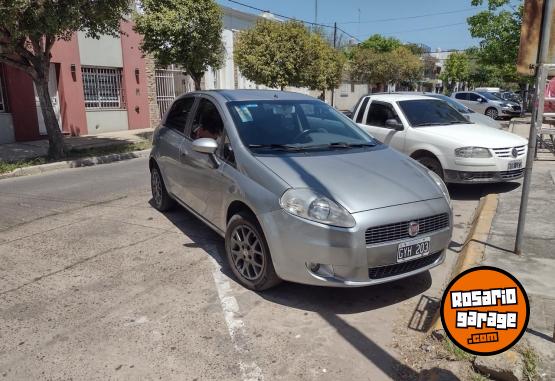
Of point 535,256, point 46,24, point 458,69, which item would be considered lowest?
point 535,256

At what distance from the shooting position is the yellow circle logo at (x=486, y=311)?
7.06ft

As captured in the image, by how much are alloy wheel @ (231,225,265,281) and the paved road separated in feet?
0.60

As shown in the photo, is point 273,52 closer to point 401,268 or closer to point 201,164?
point 201,164

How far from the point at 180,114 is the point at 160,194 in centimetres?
131

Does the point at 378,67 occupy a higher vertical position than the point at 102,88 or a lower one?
higher

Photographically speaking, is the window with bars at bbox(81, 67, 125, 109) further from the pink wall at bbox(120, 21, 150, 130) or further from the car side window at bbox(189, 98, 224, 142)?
the car side window at bbox(189, 98, 224, 142)

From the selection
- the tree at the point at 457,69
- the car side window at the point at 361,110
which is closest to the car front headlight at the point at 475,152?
the car side window at the point at 361,110

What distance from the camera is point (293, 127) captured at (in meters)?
4.88

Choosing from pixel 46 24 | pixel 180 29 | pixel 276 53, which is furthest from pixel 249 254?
pixel 276 53

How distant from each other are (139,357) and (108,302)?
1014 millimetres

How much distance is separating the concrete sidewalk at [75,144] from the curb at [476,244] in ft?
34.9

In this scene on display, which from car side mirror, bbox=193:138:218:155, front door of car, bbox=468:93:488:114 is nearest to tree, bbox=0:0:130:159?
car side mirror, bbox=193:138:218:155

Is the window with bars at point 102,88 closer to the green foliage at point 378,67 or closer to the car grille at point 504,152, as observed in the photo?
the car grille at point 504,152

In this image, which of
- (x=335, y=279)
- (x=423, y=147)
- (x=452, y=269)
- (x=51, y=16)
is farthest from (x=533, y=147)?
(x=51, y=16)
